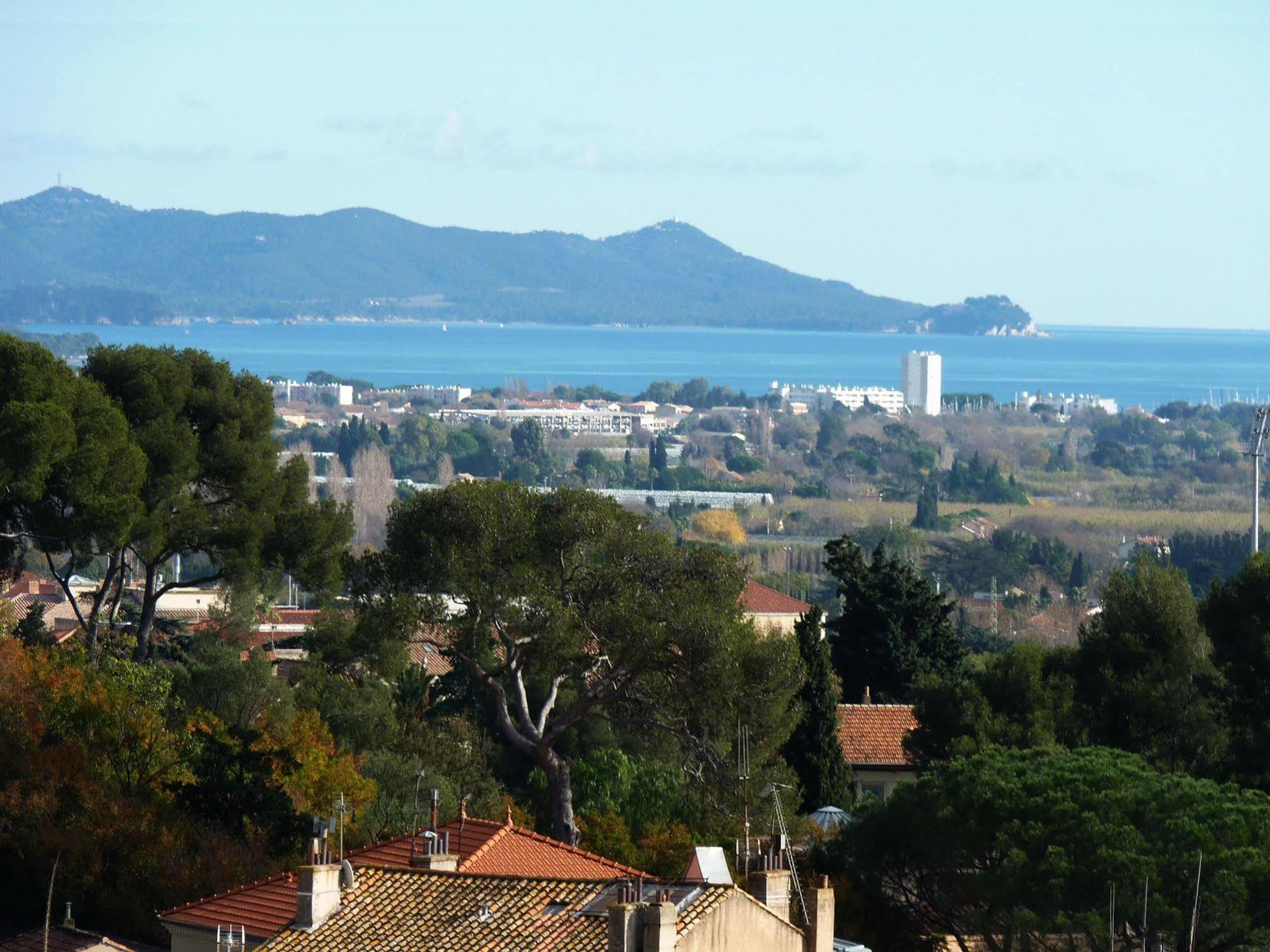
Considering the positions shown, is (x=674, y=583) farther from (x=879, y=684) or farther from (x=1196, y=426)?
(x=1196, y=426)

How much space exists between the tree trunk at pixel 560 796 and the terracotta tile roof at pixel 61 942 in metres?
5.59

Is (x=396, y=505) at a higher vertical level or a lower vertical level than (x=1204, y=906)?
higher

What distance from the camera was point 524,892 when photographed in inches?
501

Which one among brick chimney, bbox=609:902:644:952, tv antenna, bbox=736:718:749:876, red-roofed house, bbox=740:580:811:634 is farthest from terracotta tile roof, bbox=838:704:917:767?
brick chimney, bbox=609:902:644:952

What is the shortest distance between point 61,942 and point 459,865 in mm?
3019

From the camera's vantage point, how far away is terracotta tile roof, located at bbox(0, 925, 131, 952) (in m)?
15.1

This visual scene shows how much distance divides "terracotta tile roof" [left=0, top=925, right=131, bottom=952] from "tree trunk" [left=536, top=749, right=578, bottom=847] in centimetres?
559

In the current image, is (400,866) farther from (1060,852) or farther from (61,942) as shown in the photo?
(1060,852)

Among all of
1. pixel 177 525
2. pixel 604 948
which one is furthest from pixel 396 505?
pixel 604 948

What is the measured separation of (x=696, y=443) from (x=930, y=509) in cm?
5956

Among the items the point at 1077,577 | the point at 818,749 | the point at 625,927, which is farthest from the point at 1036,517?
the point at 625,927

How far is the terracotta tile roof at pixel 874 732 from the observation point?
90.8 ft

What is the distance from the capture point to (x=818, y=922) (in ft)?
39.0

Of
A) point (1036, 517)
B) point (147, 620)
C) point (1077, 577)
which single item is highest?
point (147, 620)
